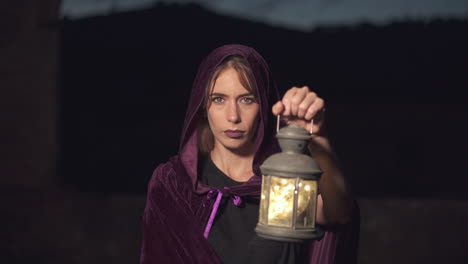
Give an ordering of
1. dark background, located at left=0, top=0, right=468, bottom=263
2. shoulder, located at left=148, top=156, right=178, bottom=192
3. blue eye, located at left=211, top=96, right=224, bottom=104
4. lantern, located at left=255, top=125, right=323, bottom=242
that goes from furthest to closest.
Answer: dark background, located at left=0, top=0, right=468, bottom=263 < shoulder, located at left=148, top=156, right=178, bottom=192 < blue eye, located at left=211, top=96, right=224, bottom=104 < lantern, located at left=255, top=125, right=323, bottom=242

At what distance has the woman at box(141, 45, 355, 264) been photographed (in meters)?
3.19

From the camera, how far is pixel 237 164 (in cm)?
341

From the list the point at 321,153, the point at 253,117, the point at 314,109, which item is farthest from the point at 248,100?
the point at 314,109

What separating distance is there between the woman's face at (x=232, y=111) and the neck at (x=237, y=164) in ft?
0.31

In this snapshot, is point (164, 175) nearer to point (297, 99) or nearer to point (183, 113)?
point (297, 99)

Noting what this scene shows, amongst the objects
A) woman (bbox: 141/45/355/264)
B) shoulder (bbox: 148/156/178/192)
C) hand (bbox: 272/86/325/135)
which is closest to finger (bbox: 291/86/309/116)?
hand (bbox: 272/86/325/135)

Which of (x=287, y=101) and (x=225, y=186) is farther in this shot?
(x=225, y=186)

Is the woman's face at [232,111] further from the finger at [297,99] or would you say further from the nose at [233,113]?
the finger at [297,99]

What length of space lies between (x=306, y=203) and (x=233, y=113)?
0.59m

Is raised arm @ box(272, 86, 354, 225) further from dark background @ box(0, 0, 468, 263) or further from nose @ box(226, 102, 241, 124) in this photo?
dark background @ box(0, 0, 468, 263)

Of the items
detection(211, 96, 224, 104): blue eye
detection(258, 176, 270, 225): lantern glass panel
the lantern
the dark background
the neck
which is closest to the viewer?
the lantern

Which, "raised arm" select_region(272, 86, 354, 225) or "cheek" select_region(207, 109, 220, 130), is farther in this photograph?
"cheek" select_region(207, 109, 220, 130)

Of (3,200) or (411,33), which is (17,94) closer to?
(3,200)

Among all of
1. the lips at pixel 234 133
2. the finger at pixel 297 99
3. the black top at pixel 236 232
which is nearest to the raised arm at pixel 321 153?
the finger at pixel 297 99
